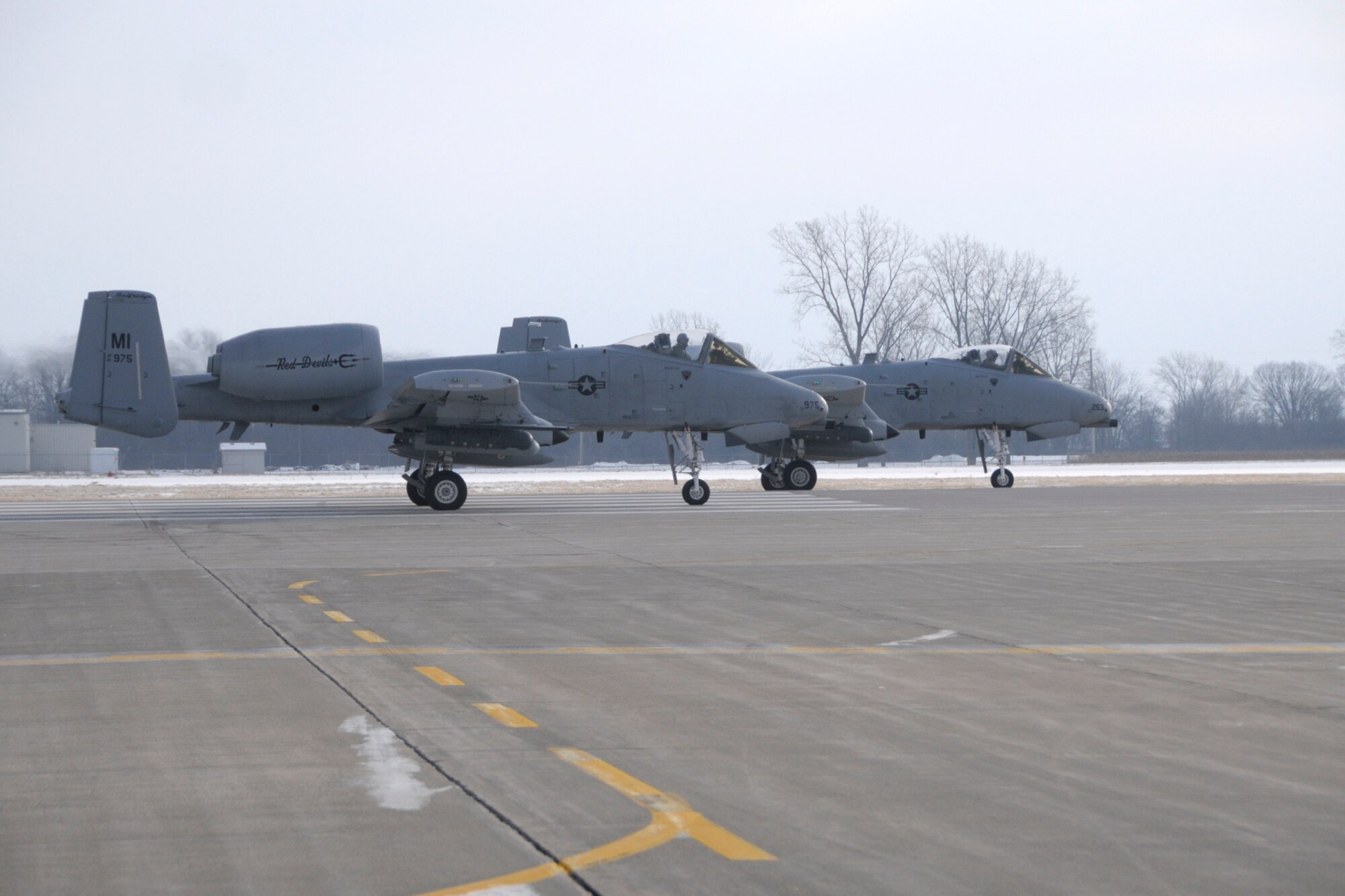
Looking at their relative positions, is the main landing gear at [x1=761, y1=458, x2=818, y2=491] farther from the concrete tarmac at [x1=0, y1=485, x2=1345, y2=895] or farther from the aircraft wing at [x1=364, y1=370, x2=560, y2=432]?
the concrete tarmac at [x1=0, y1=485, x2=1345, y2=895]

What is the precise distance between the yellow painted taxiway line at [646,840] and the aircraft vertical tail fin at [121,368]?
19.7 m

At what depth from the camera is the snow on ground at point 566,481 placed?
111ft

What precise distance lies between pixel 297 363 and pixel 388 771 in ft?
64.6

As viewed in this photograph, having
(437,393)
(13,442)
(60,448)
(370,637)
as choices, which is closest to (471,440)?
(437,393)

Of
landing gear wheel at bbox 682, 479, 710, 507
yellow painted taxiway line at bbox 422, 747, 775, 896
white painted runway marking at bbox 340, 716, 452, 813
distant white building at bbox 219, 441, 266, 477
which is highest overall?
distant white building at bbox 219, 441, 266, 477

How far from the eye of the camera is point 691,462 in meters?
26.4

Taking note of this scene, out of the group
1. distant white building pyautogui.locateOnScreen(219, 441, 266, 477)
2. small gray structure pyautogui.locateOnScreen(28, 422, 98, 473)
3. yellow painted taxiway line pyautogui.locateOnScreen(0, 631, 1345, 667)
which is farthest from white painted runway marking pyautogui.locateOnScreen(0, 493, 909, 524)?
small gray structure pyautogui.locateOnScreen(28, 422, 98, 473)

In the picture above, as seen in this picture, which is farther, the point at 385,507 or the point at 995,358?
the point at 995,358

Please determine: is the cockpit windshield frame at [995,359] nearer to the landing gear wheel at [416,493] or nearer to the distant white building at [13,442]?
the landing gear wheel at [416,493]

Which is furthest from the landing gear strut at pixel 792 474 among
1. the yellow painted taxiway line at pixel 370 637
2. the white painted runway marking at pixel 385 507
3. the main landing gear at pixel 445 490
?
the yellow painted taxiway line at pixel 370 637

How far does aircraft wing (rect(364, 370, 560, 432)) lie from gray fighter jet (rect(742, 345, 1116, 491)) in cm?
838

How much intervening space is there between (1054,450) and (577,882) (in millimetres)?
92310

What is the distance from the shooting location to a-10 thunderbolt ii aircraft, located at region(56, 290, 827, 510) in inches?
907

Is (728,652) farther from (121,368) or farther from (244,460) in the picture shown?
(244,460)
